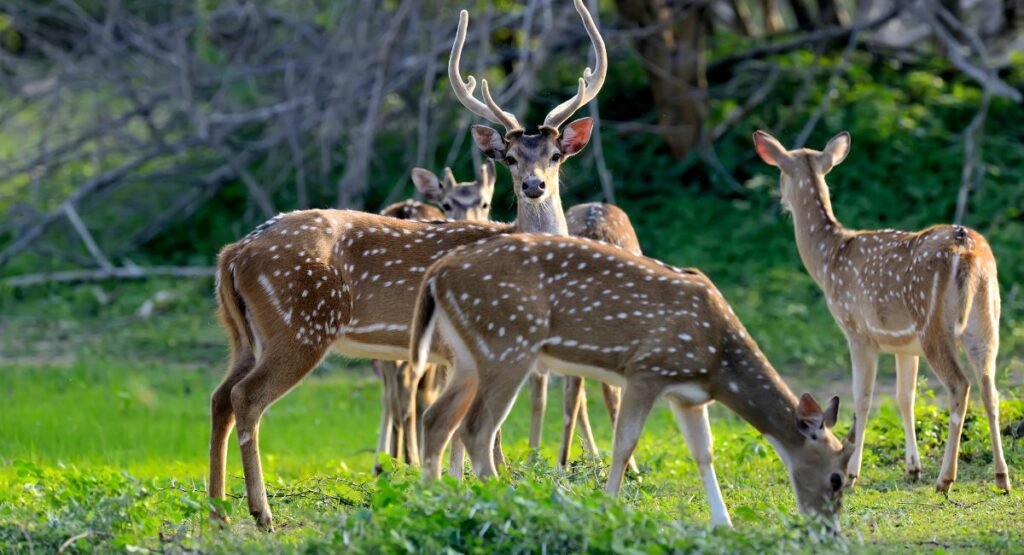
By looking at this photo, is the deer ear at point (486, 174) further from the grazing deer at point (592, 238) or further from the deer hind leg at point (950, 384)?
the deer hind leg at point (950, 384)

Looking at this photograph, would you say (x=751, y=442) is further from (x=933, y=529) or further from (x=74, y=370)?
(x=74, y=370)

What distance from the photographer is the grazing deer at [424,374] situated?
10.1m

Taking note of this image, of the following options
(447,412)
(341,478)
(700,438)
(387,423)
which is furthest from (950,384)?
(387,423)

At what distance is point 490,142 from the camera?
991 cm

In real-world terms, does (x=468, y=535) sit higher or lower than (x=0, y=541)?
higher

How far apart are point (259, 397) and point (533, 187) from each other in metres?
2.27

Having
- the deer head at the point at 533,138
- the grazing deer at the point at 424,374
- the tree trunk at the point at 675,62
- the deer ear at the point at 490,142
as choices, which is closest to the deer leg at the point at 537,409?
the grazing deer at the point at 424,374

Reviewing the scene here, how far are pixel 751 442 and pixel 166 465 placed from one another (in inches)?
141

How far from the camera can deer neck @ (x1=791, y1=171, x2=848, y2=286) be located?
388 inches

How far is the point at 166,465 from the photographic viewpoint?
1000 centimetres

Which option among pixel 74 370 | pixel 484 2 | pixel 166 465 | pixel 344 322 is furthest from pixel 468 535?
pixel 484 2

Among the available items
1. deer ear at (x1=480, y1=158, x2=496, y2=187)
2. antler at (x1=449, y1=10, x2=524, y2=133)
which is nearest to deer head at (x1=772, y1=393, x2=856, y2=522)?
antler at (x1=449, y1=10, x2=524, y2=133)

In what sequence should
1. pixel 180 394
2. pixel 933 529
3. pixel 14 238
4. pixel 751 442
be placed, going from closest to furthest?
pixel 933 529, pixel 751 442, pixel 180 394, pixel 14 238

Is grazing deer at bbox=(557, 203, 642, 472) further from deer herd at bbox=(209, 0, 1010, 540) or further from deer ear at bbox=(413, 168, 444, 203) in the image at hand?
deer ear at bbox=(413, 168, 444, 203)
